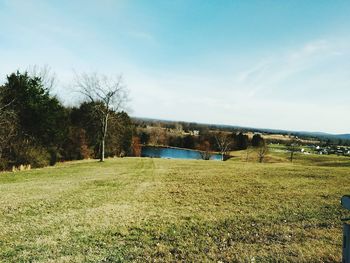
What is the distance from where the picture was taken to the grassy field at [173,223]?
906 cm

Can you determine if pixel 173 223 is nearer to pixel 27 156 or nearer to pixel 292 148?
pixel 27 156

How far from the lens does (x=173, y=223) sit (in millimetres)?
12133

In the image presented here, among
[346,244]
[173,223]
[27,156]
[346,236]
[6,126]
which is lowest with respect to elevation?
[27,156]

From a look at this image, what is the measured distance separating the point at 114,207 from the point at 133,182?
340 inches

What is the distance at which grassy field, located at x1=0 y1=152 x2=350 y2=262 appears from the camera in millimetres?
9062

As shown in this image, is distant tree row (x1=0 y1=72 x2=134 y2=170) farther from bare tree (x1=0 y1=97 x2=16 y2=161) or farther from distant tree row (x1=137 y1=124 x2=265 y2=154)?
distant tree row (x1=137 y1=124 x2=265 y2=154)

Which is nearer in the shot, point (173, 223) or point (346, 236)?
point (346, 236)

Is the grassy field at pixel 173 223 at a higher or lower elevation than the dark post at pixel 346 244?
lower

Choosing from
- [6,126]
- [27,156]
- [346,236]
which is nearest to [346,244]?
[346,236]

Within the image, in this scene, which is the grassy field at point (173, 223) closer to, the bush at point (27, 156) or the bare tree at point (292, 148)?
the bush at point (27, 156)

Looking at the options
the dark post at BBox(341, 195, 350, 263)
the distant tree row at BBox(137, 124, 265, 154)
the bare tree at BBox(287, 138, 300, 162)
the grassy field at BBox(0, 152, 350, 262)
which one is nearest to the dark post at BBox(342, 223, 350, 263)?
the dark post at BBox(341, 195, 350, 263)

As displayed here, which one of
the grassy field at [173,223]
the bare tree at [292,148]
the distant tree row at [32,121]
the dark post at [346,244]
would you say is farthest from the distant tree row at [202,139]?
the dark post at [346,244]

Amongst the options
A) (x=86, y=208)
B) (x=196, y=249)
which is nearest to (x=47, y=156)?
(x=86, y=208)

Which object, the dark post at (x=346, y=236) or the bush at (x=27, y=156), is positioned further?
the bush at (x=27, y=156)
